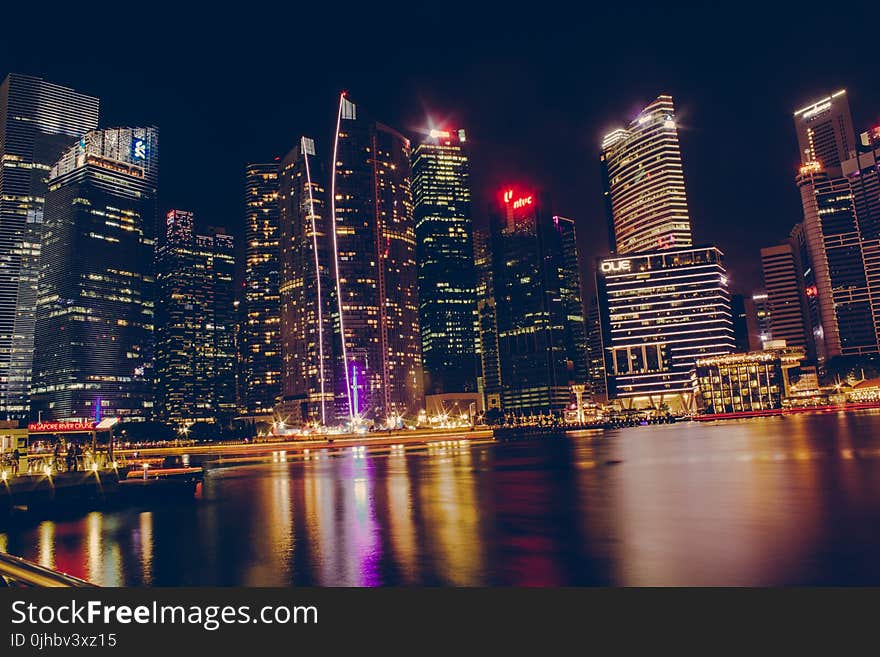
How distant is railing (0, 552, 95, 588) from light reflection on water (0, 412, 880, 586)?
1247 cm

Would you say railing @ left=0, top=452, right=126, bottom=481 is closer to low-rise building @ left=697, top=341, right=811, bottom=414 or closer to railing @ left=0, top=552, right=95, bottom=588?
railing @ left=0, top=552, right=95, bottom=588

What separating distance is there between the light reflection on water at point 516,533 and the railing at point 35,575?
40.9ft

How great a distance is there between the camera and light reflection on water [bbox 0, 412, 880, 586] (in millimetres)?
18906

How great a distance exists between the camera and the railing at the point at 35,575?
711 cm

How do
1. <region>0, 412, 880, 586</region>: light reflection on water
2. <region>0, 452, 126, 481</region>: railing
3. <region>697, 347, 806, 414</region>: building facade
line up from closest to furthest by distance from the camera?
1. <region>0, 412, 880, 586</region>: light reflection on water
2. <region>0, 452, 126, 481</region>: railing
3. <region>697, 347, 806, 414</region>: building facade

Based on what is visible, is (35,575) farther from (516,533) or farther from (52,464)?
(52,464)

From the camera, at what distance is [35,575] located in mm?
7238

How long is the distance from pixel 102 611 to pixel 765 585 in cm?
1591

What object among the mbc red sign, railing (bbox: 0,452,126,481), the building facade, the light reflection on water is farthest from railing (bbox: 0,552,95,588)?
the building facade

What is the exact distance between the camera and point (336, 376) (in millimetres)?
199250

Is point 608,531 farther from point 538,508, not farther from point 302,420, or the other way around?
point 302,420

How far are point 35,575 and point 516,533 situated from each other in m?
20.8

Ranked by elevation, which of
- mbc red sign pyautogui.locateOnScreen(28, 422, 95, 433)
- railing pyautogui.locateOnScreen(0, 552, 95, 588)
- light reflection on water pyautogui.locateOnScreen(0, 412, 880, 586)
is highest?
mbc red sign pyautogui.locateOnScreen(28, 422, 95, 433)

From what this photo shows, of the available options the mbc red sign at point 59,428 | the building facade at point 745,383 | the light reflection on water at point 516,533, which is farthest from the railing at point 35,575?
the building facade at point 745,383
